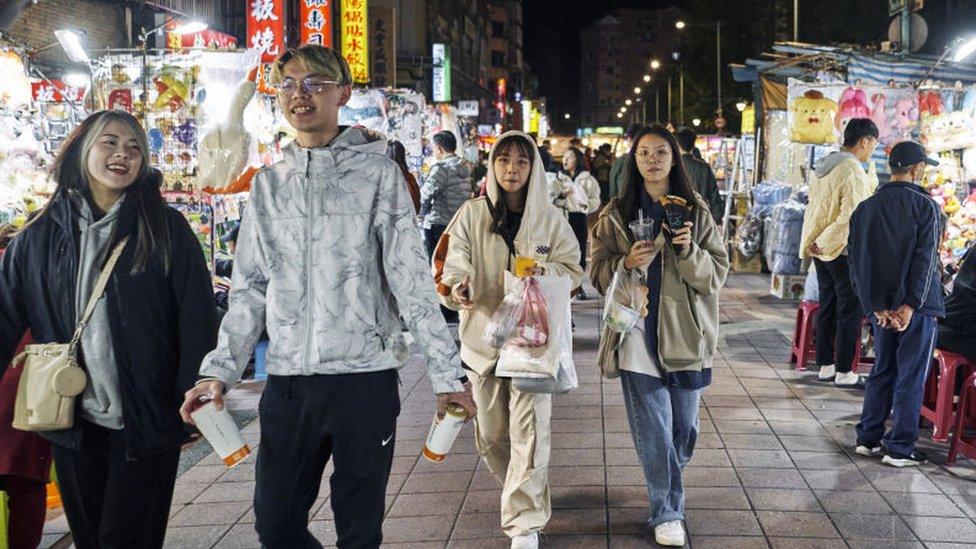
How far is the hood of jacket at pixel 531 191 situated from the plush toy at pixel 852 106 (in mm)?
7978

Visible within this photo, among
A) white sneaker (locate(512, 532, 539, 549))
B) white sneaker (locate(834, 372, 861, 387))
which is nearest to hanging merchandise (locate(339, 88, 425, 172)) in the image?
white sneaker (locate(834, 372, 861, 387))

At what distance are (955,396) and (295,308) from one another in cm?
535

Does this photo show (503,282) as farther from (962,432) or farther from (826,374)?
(826,374)

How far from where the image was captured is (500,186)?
191 inches

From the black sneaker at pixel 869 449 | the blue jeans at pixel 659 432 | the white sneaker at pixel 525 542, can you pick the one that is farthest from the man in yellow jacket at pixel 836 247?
the white sneaker at pixel 525 542

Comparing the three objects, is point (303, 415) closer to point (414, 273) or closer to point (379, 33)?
point (414, 273)

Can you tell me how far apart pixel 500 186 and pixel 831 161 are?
454cm

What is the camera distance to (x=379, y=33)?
29.7 m

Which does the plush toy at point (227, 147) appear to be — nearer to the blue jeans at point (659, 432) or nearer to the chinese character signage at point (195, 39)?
the blue jeans at point (659, 432)

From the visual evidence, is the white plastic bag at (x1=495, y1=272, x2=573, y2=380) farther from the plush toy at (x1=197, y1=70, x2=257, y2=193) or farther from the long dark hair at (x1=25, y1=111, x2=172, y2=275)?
the plush toy at (x1=197, y1=70, x2=257, y2=193)

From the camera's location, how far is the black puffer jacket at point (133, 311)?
11.1 ft

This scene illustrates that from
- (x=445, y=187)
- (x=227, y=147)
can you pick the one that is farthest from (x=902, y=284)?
(x=445, y=187)

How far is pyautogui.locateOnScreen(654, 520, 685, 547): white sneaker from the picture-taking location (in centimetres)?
465

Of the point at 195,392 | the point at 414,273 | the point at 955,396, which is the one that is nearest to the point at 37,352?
the point at 195,392
